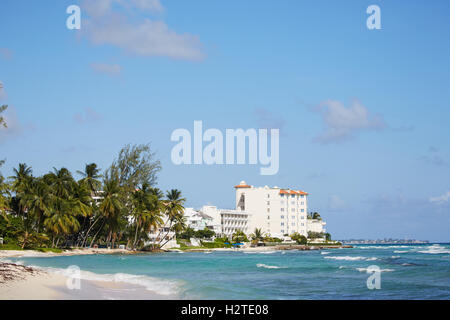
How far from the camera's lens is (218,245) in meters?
101

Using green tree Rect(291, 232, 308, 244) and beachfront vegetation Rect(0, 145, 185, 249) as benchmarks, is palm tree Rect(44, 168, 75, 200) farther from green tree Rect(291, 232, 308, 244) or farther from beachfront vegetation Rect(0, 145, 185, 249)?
green tree Rect(291, 232, 308, 244)

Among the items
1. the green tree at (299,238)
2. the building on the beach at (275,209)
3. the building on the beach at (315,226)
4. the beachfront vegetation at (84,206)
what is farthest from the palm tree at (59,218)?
the building on the beach at (315,226)

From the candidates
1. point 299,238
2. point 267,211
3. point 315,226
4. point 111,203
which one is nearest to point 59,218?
point 111,203

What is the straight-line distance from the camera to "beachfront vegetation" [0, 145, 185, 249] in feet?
177

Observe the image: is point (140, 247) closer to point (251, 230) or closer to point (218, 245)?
point (218, 245)

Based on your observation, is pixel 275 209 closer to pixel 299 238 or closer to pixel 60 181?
pixel 299 238

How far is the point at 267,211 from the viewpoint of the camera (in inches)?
5217

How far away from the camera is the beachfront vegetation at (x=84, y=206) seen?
54031mm

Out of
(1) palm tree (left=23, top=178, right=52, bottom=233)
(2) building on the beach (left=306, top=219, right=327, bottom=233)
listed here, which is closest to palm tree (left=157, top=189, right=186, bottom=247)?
(1) palm tree (left=23, top=178, right=52, bottom=233)

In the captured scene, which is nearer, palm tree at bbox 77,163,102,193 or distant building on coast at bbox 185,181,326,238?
palm tree at bbox 77,163,102,193

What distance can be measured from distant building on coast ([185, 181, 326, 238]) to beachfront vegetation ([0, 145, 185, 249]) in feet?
164
